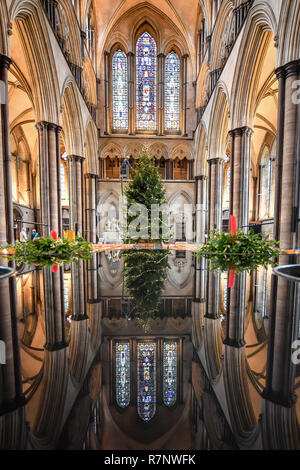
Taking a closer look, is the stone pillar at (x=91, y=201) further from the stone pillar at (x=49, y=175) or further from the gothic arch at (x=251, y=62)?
the gothic arch at (x=251, y=62)

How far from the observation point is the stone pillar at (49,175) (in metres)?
8.99

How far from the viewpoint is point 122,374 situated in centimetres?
60

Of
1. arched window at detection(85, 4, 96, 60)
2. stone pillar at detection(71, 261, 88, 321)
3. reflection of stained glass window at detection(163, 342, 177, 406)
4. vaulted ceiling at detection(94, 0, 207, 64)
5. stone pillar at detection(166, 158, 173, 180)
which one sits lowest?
stone pillar at detection(71, 261, 88, 321)

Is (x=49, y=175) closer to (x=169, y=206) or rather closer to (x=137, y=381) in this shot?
(x=137, y=381)

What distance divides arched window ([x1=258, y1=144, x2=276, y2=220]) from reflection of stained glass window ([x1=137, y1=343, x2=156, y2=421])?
70.1 feet

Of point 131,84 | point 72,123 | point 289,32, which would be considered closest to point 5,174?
point 72,123

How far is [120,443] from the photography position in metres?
0.39

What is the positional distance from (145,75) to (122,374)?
71.5ft

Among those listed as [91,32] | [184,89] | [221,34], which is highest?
[91,32]

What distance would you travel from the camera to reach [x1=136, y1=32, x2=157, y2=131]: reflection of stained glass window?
18.3 meters

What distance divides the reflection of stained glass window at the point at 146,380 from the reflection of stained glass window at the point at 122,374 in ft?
0.09

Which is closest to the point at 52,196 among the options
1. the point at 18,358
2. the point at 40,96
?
the point at 40,96

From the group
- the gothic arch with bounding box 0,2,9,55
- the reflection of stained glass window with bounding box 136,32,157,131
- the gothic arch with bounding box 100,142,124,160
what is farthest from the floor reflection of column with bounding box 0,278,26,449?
the reflection of stained glass window with bounding box 136,32,157,131

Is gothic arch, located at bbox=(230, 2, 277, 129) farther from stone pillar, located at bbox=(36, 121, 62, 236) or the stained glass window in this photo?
the stained glass window
